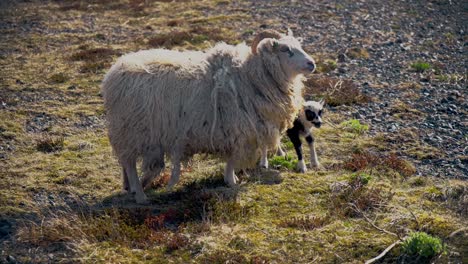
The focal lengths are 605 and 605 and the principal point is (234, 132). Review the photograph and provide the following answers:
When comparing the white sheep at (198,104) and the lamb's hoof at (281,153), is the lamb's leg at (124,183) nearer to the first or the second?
the white sheep at (198,104)

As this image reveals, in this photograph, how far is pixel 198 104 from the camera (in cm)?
900

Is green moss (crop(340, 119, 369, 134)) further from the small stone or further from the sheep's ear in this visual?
the small stone

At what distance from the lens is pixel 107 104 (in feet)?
30.3

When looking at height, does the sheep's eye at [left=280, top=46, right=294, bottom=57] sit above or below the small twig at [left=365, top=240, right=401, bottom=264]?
above

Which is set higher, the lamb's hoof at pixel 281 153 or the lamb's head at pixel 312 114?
the lamb's head at pixel 312 114

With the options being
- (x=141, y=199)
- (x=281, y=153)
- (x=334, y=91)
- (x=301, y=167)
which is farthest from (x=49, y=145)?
(x=334, y=91)

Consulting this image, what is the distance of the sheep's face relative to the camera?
940 centimetres

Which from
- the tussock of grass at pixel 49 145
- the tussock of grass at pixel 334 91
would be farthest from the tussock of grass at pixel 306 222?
the tussock of grass at pixel 334 91

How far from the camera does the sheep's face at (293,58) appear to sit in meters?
9.40

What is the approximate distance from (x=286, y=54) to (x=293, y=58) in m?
0.13

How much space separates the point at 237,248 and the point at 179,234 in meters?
0.77

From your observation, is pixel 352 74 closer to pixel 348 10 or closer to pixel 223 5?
pixel 348 10

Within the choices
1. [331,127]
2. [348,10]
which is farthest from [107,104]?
[348,10]

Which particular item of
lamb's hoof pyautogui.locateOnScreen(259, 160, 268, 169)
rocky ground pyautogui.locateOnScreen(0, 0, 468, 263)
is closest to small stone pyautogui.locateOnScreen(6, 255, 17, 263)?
rocky ground pyautogui.locateOnScreen(0, 0, 468, 263)
